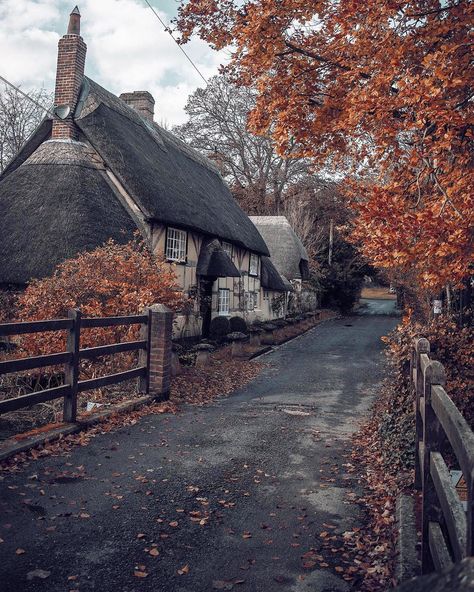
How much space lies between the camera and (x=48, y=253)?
46.3ft

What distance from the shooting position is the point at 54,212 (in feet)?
49.5

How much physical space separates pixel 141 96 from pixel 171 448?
2027 cm

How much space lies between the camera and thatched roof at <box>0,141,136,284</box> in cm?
1417

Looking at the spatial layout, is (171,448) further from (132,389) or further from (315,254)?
(315,254)

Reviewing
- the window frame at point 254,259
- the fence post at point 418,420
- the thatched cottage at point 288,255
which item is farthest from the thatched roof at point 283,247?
the fence post at point 418,420

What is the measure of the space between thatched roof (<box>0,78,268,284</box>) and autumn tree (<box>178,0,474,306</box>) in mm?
6472

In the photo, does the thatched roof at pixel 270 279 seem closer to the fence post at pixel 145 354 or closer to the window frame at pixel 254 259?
the window frame at pixel 254 259

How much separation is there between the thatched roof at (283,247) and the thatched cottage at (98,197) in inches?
Result: 540

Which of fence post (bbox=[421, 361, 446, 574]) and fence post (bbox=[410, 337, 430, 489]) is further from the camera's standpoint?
fence post (bbox=[410, 337, 430, 489])

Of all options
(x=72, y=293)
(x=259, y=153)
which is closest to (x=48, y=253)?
(x=72, y=293)

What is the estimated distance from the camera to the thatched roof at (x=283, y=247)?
3475 cm

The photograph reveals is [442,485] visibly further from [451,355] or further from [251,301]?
[251,301]

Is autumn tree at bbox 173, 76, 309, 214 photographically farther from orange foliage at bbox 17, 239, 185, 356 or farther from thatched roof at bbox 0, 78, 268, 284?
orange foliage at bbox 17, 239, 185, 356

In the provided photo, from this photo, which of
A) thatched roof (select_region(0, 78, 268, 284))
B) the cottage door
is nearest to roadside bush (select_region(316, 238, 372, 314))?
the cottage door
